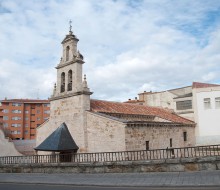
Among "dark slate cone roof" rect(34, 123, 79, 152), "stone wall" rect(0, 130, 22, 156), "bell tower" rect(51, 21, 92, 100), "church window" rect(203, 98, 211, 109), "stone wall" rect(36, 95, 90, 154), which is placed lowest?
"stone wall" rect(0, 130, 22, 156)

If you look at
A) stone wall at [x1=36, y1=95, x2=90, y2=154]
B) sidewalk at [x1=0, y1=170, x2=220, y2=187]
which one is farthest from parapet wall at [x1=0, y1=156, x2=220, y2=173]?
stone wall at [x1=36, y1=95, x2=90, y2=154]

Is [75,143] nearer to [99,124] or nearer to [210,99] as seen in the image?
[99,124]

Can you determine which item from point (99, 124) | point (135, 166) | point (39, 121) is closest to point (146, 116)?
point (99, 124)

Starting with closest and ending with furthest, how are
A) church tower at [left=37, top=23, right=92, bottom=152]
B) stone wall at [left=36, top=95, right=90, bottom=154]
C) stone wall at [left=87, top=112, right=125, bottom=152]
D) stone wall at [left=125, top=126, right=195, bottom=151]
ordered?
1. stone wall at [left=87, top=112, right=125, bottom=152]
2. stone wall at [left=125, top=126, right=195, bottom=151]
3. stone wall at [left=36, top=95, right=90, bottom=154]
4. church tower at [left=37, top=23, right=92, bottom=152]

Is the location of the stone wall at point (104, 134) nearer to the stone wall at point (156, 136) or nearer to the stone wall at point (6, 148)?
the stone wall at point (156, 136)

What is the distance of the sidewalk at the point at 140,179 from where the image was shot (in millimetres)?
8297

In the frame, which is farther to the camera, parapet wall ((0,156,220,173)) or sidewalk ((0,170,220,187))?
parapet wall ((0,156,220,173))

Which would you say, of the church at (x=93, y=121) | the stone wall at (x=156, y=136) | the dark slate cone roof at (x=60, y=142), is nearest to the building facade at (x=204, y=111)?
the stone wall at (x=156, y=136)

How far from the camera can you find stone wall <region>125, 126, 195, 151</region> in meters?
17.2

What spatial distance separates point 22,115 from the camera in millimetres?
63062

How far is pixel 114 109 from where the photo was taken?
73.2 feet

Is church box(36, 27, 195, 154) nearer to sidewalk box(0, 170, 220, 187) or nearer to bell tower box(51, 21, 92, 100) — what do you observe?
bell tower box(51, 21, 92, 100)

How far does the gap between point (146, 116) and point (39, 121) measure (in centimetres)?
4758

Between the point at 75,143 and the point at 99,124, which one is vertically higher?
the point at 99,124
